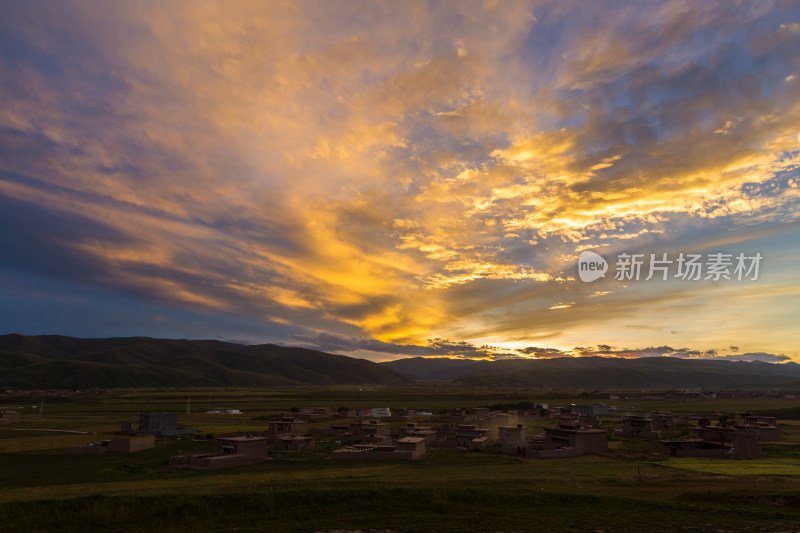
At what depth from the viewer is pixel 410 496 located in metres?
30.3

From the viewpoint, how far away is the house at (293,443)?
64875 mm

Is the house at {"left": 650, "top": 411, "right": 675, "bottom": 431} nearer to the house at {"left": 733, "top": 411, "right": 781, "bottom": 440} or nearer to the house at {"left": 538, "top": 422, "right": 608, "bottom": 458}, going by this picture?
the house at {"left": 733, "top": 411, "right": 781, "bottom": 440}

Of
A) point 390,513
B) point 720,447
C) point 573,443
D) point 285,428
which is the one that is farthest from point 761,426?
point 285,428

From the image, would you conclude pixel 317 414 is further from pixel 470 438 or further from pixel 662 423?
pixel 662 423

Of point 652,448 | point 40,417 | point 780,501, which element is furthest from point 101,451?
point 652,448

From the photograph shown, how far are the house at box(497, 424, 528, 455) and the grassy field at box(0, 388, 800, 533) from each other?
6.15 metres

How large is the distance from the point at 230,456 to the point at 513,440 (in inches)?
1547

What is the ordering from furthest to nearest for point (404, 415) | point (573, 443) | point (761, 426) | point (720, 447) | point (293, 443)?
point (404, 415) → point (761, 426) → point (293, 443) → point (573, 443) → point (720, 447)

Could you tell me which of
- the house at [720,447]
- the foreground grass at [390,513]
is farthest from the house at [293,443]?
the house at [720,447]

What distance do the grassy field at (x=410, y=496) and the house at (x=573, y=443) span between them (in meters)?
3.76

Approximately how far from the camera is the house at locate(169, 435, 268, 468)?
1972 inches

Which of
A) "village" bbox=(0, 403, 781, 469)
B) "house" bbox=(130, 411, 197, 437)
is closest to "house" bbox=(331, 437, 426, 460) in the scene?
"village" bbox=(0, 403, 781, 469)

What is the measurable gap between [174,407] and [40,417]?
38.4m

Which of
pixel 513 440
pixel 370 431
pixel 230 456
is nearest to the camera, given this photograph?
pixel 230 456
